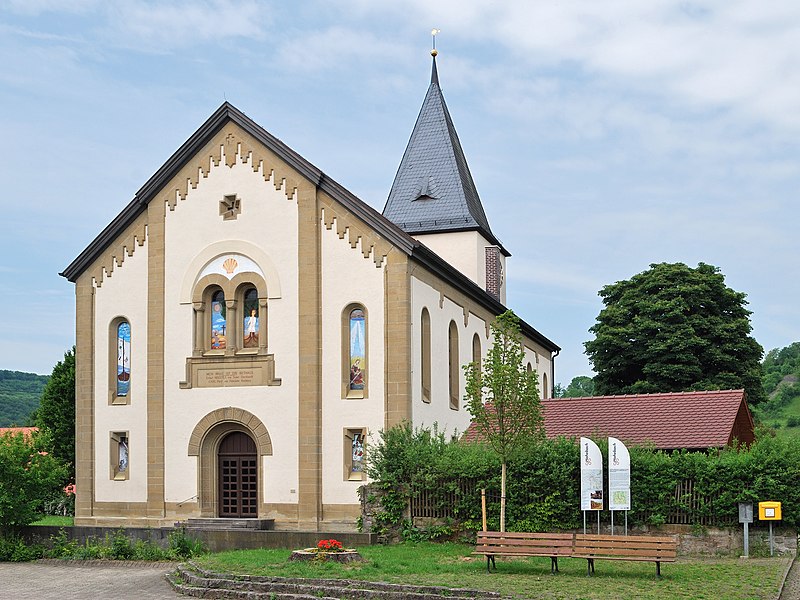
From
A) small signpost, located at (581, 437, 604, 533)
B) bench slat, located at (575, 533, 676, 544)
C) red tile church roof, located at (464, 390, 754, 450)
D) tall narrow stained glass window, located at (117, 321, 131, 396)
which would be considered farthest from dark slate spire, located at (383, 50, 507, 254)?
bench slat, located at (575, 533, 676, 544)

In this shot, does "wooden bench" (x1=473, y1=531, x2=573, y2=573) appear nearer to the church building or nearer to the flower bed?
the flower bed

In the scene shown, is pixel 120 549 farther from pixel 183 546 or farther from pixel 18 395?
pixel 18 395

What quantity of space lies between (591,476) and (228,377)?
1171 centimetres

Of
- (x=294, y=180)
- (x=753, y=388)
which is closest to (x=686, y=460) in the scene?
(x=294, y=180)

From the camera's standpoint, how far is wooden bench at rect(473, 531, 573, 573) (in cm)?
1956

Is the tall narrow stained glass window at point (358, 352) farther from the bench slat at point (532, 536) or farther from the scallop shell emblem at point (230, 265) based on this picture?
the bench slat at point (532, 536)

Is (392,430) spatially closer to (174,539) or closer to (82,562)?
(174,539)

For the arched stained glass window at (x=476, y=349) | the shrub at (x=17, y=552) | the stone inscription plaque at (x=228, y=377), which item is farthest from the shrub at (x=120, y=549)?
the arched stained glass window at (x=476, y=349)

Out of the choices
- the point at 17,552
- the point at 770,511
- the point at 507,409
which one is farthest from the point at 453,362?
the point at 17,552

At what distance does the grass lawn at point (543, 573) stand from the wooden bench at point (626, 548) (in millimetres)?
349

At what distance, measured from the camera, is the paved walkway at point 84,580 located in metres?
19.7

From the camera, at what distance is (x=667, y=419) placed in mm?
30359

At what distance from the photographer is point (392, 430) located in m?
28.0

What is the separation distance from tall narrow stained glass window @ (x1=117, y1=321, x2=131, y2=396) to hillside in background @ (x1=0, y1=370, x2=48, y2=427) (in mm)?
62948
